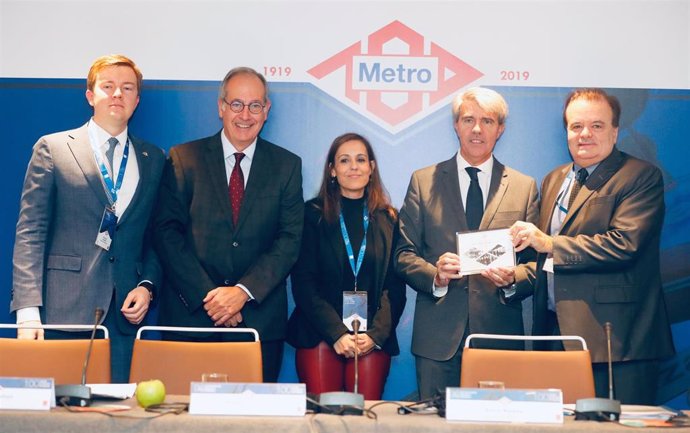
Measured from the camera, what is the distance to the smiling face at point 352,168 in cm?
509

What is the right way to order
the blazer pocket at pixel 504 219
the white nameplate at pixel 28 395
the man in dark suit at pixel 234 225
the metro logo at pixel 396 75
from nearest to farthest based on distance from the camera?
the white nameplate at pixel 28 395 < the man in dark suit at pixel 234 225 < the blazer pocket at pixel 504 219 < the metro logo at pixel 396 75

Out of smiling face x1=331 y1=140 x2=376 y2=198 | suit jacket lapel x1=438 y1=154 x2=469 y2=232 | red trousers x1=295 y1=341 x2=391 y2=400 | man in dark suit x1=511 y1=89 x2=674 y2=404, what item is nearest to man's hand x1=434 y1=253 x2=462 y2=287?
suit jacket lapel x1=438 y1=154 x2=469 y2=232

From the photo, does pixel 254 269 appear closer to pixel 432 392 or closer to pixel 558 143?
pixel 432 392

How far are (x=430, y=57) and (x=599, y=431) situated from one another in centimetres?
333

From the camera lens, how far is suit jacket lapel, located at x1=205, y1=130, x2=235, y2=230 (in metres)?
4.94

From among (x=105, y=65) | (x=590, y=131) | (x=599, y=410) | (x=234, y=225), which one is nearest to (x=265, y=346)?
(x=234, y=225)

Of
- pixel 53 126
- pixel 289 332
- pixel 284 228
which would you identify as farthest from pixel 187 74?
pixel 289 332

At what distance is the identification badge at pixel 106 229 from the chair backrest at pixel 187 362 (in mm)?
1124

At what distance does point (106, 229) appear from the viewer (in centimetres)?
471

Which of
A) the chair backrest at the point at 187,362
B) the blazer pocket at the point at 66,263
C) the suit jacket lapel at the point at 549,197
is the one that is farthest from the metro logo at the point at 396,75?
the chair backrest at the point at 187,362

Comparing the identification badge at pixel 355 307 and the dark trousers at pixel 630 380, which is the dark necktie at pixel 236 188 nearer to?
the identification badge at pixel 355 307

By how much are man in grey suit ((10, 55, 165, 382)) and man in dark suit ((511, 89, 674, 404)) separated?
2.14 m

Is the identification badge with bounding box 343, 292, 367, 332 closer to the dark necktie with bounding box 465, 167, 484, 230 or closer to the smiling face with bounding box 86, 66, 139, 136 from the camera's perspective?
the dark necktie with bounding box 465, 167, 484, 230

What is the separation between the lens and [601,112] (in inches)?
201
